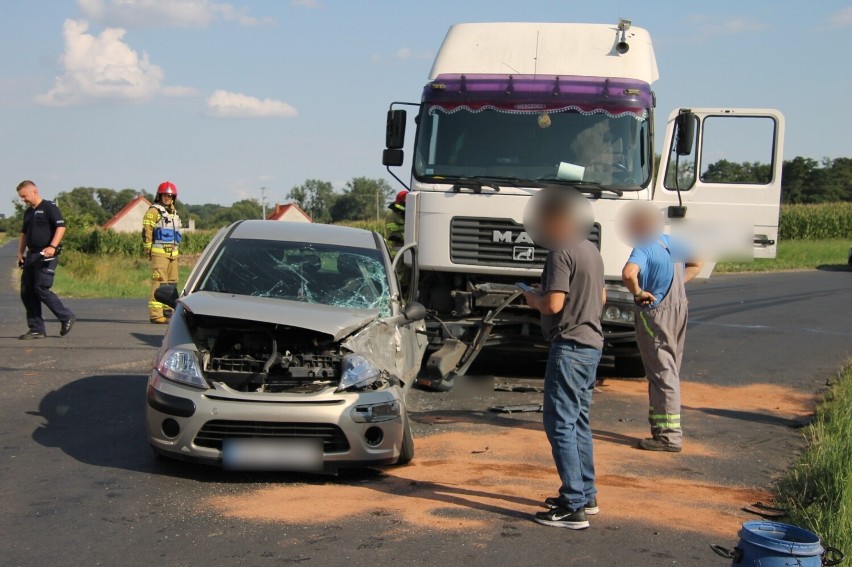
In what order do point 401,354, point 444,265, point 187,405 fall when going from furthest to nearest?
point 444,265, point 401,354, point 187,405

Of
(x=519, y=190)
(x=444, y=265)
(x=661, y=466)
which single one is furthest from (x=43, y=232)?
(x=661, y=466)

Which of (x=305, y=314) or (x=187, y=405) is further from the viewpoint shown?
(x=305, y=314)

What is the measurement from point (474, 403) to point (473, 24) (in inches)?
170

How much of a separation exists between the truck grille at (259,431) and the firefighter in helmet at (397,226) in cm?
529

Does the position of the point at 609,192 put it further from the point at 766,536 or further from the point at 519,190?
the point at 766,536

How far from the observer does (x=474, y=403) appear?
30.2 ft

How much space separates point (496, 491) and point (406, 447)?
71cm

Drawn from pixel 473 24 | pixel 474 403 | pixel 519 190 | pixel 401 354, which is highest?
pixel 473 24

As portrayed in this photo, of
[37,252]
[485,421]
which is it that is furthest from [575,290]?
[37,252]

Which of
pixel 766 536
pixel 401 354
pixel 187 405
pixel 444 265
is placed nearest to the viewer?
pixel 766 536

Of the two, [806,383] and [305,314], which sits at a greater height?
[305,314]

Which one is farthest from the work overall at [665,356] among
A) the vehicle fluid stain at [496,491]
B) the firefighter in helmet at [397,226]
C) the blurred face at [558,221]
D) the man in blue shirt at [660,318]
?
the firefighter in helmet at [397,226]

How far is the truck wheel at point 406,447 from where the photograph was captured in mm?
6352

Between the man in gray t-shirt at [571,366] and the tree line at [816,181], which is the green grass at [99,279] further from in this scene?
the tree line at [816,181]
